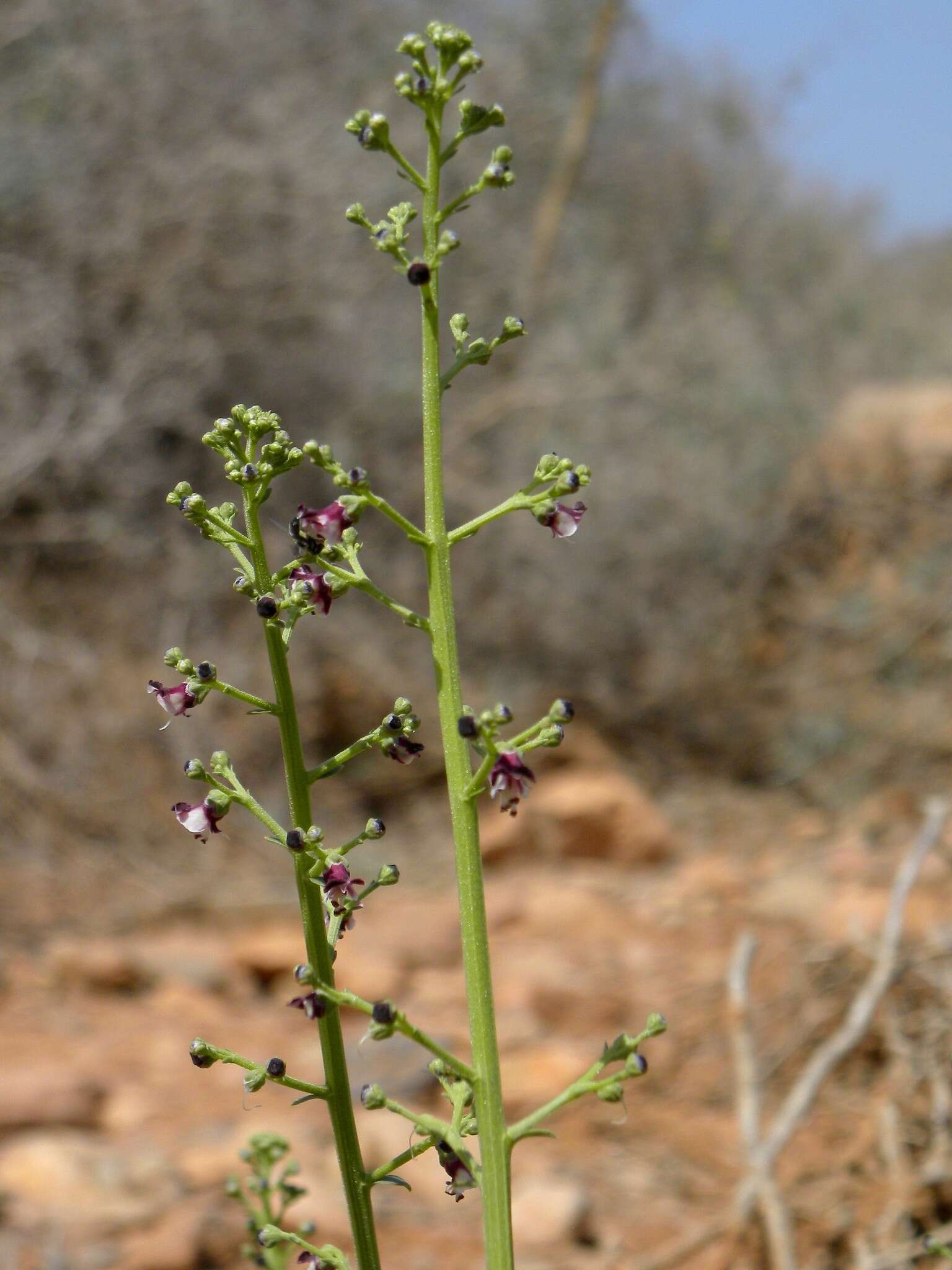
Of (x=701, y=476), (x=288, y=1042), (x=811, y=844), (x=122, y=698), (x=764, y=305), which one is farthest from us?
(x=764, y=305)

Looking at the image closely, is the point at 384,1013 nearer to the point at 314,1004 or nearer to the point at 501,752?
the point at 314,1004

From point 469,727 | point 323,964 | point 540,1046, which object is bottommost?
point 323,964

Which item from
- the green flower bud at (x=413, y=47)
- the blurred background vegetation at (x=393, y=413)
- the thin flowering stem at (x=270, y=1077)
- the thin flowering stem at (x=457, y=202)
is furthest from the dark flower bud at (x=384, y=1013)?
the blurred background vegetation at (x=393, y=413)

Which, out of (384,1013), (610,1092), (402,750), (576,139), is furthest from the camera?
(576,139)

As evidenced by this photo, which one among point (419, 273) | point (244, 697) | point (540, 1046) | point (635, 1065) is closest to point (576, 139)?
point (540, 1046)

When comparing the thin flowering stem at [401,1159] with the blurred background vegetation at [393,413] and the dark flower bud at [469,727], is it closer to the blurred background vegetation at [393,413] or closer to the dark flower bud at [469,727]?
the dark flower bud at [469,727]

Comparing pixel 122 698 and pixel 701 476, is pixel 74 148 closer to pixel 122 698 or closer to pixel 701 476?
pixel 122 698

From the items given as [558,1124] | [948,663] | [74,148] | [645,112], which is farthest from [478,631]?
[645,112]
